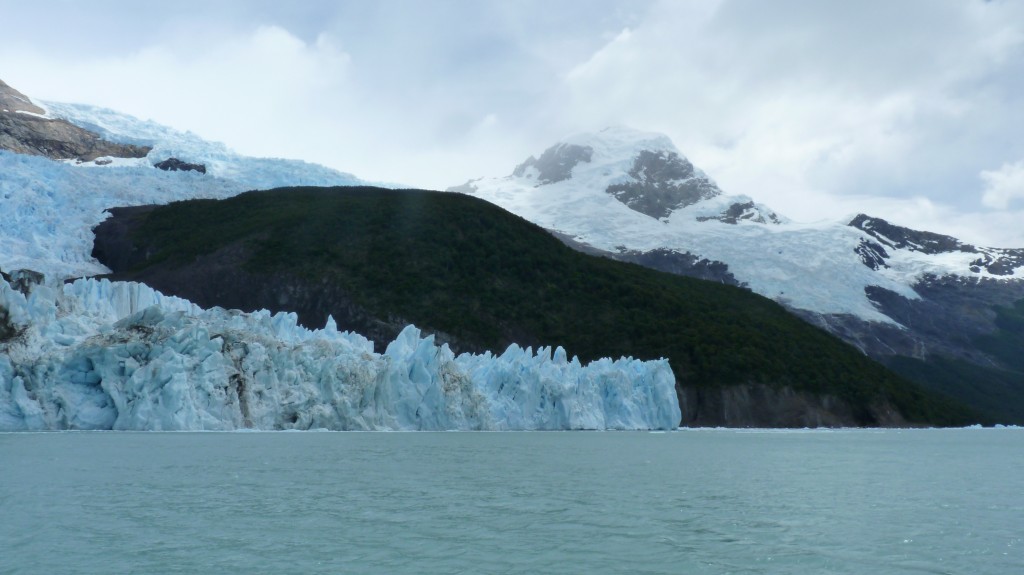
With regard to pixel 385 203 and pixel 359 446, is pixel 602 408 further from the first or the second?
pixel 385 203

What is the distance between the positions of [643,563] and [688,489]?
10843 mm

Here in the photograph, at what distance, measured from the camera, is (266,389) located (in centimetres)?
4672

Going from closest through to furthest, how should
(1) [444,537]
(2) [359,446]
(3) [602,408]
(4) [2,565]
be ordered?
1. (4) [2,565]
2. (1) [444,537]
3. (2) [359,446]
4. (3) [602,408]

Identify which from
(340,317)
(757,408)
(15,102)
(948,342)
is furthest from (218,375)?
(948,342)

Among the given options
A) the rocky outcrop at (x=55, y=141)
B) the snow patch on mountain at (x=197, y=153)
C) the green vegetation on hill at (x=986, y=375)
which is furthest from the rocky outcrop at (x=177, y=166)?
the green vegetation on hill at (x=986, y=375)

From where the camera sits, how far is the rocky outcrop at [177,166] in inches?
5638

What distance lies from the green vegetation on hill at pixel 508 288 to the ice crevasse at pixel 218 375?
31.5 m

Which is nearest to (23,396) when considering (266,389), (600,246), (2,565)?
(266,389)

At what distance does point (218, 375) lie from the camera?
44.5m

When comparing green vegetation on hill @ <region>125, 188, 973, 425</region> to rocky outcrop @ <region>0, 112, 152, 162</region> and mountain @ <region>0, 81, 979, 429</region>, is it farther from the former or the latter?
rocky outcrop @ <region>0, 112, 152, 162</region>

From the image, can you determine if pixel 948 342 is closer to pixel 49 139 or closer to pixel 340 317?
pixel 340 317

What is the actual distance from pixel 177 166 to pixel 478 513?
449ft

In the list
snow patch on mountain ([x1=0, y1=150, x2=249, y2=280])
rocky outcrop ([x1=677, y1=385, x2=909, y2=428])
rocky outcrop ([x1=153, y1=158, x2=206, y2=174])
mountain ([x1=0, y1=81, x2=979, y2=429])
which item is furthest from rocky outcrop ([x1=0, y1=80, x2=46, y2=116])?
rocky outcrop ([x1=677, y1=385, x2=909, y2=428])

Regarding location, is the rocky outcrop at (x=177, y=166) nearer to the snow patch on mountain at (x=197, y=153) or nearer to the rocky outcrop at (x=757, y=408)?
the snow patch on mountain at (x=197, y=153)
